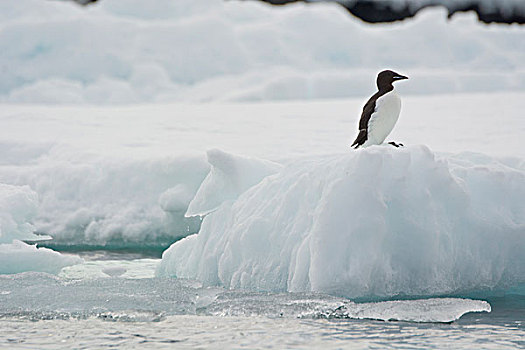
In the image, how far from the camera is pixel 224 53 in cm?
1872

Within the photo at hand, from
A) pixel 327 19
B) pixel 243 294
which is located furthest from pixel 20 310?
pixel 327 19

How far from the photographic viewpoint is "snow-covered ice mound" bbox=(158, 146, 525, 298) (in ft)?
14.8

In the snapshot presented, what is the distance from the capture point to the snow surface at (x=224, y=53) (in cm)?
1738

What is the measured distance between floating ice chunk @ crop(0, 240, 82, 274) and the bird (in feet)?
7.28

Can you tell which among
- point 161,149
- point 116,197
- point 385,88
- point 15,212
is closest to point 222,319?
point 385,88

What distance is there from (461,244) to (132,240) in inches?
141

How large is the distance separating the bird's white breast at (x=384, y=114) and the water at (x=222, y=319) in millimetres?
1178

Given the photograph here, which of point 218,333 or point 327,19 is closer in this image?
point 218,333

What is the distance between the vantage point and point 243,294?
464 centimetres

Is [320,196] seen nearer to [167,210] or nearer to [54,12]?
[167,210]

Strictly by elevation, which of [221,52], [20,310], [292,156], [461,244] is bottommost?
[20,310]

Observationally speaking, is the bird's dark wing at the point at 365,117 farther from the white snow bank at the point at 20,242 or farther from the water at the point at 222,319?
the white snow bank at the point at 20,242

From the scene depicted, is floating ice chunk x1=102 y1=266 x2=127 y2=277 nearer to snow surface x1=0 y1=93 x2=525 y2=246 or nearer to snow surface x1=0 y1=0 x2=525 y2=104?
snow surface x1=0 y1=93 x2=525 y2=246

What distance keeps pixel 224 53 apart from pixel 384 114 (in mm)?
14095
